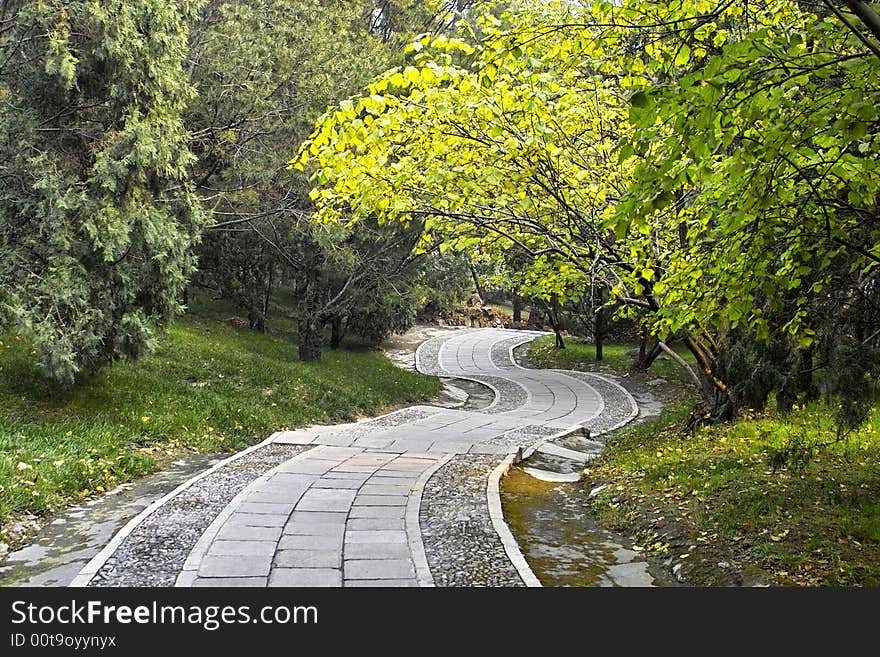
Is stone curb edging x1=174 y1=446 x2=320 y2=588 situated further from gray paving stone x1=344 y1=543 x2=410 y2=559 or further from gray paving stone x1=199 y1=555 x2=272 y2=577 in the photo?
gray paving stone x1=344 y1=543 x2=410 y2=559


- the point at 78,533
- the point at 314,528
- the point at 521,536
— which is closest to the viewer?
the point at 314,528

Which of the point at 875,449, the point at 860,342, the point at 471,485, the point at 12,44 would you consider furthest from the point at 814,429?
the point at 12,44

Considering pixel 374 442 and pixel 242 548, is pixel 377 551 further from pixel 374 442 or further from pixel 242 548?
pixel 374 442

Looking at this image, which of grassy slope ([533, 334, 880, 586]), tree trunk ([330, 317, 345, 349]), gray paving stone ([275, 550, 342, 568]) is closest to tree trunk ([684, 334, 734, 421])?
grassy slope ([533, 334, 880, 586])

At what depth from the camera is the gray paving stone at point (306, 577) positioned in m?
4.56

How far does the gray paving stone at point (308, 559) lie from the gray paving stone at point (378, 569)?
12cm

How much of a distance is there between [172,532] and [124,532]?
37 cm

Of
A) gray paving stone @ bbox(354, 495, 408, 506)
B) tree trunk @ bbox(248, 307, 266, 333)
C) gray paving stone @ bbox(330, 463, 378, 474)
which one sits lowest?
gray paving stone @ bbox(330, 463, 378, 474)

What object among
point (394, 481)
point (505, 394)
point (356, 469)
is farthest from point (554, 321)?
point (394, 481)

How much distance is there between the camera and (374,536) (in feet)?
18.4

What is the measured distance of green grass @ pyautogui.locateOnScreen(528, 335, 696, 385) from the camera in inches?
823

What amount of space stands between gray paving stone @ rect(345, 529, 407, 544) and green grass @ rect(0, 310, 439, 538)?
9.80 ft

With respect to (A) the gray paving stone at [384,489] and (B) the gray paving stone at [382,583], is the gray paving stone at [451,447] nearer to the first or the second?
(A) the gray paving stone at [384,489]

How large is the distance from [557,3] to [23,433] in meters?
7.49
